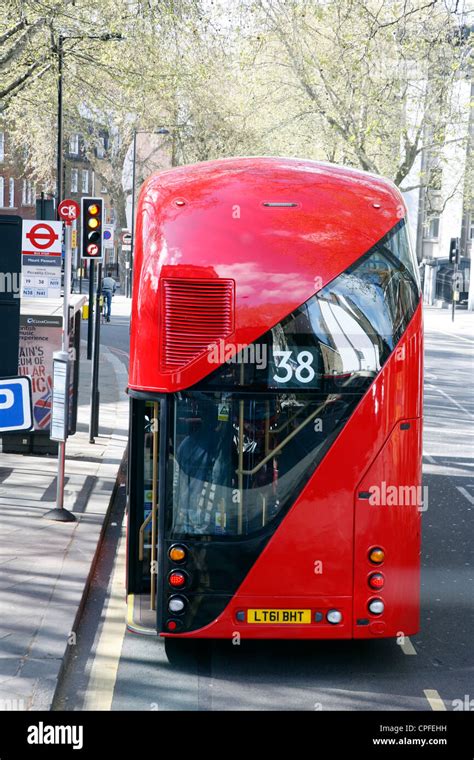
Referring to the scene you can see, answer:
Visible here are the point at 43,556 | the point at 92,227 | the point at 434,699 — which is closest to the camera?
the point at 434,699

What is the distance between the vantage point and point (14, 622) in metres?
7.95

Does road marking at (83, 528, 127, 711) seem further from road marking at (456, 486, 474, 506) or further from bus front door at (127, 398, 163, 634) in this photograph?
road marking at (456, 486, 474, 506)

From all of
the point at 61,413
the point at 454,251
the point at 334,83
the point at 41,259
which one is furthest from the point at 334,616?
the point at 454,251

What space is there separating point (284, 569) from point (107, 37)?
54.2ft

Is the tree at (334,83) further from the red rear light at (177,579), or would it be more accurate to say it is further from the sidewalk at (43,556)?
the red rear light at (177,579)

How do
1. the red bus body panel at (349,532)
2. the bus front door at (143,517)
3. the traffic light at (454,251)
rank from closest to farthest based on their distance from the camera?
the red bus body panel at (349,532) < the bus front door at (143,517) < the traffic light at (454,251)

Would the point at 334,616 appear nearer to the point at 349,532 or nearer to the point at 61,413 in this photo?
the point at 349,532

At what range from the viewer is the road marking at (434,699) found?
6.77 meters

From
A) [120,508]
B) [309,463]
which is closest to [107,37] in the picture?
[120,508]

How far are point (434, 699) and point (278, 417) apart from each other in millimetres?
1950

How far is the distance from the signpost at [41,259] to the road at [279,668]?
6.11 m

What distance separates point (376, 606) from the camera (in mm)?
7227

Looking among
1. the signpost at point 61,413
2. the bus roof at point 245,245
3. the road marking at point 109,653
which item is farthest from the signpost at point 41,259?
the bus roof at point 245,245

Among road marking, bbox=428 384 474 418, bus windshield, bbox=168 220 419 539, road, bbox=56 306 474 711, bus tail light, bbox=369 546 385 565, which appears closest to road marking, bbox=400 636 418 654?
road, bbox=56 306 474 711
